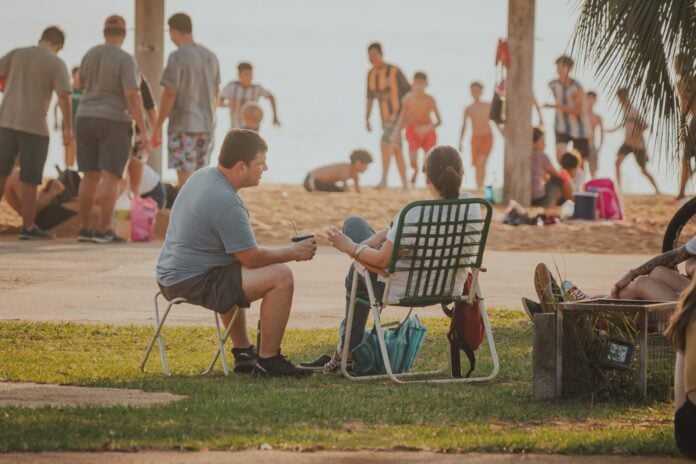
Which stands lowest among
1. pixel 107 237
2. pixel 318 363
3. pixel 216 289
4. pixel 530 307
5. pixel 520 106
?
pixel 318 363

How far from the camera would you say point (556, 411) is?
696 centimetres

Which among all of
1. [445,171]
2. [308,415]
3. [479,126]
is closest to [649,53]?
[445,171]

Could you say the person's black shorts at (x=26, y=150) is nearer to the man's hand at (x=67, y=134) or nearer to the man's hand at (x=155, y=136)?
the man's hand at (x=67, y=134)

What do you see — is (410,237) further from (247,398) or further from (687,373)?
(687,373)

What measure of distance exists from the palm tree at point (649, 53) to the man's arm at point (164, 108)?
6.29m

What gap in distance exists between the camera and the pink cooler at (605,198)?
63.8ft

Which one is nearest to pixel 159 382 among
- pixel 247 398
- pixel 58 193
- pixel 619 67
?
pixel 247 398

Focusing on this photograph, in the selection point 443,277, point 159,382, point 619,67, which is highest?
point 619,67

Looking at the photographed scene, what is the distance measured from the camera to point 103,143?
15305 millimetres

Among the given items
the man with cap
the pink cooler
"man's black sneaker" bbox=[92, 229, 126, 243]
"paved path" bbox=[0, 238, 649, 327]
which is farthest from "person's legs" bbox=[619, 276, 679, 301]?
the pink cooler

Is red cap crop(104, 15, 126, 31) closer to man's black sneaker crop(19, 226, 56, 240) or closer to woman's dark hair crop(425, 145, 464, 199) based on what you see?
man's black sneaker crop(19, 226, 56, 240)

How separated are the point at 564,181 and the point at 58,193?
701 cm

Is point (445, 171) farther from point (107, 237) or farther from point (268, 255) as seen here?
point (107, 237)

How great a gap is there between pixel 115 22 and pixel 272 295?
27.0ft
